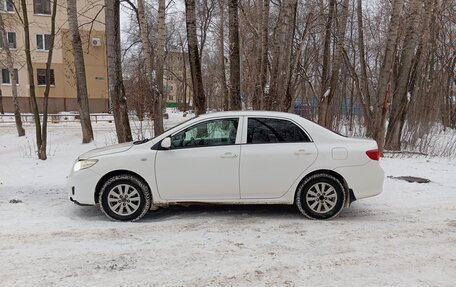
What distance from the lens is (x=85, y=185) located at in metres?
5.65

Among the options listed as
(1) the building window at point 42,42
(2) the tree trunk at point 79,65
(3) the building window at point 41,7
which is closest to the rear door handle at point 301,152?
(2) the tree trunk at point 79,65

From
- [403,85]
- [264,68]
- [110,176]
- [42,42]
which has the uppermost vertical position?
[42,42]

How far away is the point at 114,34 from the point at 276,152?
693 centimetres

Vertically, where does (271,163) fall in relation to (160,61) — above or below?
below

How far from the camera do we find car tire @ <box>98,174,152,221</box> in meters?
5.65

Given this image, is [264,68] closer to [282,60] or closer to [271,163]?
[282,60]

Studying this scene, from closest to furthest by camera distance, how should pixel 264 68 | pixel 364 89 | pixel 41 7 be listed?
pixel 264 68
pixel 364 89
pixel 41 7

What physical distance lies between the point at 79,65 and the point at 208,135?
9.76 m

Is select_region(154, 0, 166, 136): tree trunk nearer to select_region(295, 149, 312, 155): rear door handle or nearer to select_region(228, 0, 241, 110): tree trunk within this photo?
select_region(228, 0, 241, 110): tree trunk

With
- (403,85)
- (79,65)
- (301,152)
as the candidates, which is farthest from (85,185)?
(403,85)

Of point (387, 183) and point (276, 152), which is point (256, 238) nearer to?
point (276, 152)

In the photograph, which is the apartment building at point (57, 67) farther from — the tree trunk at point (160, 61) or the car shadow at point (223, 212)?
the car shadow at point (223, 212)

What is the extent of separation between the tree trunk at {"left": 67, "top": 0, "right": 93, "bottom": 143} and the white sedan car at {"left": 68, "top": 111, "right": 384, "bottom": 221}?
842 centimetres

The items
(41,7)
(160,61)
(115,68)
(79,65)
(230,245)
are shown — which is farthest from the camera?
(41,7)
